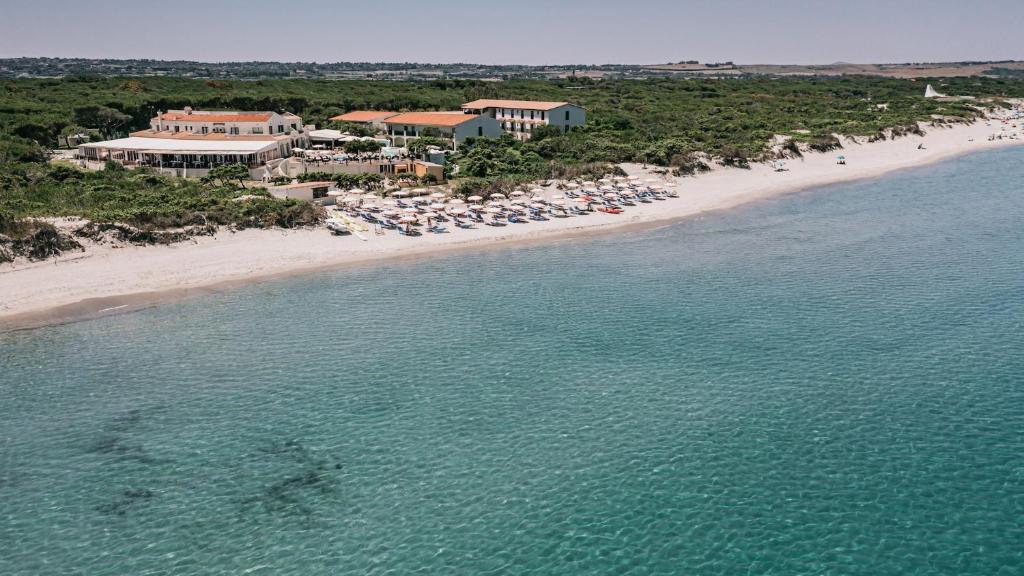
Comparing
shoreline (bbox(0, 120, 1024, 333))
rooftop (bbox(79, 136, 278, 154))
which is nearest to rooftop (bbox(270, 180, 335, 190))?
shoreline (bbox(0, 120, 1024, 333))

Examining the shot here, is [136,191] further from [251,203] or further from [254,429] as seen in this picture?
[254,429]

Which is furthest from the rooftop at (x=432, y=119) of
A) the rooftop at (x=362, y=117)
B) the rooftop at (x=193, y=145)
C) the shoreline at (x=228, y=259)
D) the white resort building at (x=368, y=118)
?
the shoreline at (x=228, y=259)

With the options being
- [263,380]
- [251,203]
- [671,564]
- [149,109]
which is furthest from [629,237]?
[149,109]

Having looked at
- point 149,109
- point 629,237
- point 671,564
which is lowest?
point 671,564

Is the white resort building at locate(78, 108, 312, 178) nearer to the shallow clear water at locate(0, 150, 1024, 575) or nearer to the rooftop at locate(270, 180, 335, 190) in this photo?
the rooftop at locate(270, 180, 335, 190)

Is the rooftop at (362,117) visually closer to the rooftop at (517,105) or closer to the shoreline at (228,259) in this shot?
the rooftop at (517,105)

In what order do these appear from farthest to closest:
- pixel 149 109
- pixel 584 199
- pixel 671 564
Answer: pixel 149 109
pixel 584 199
pixel 671 564
